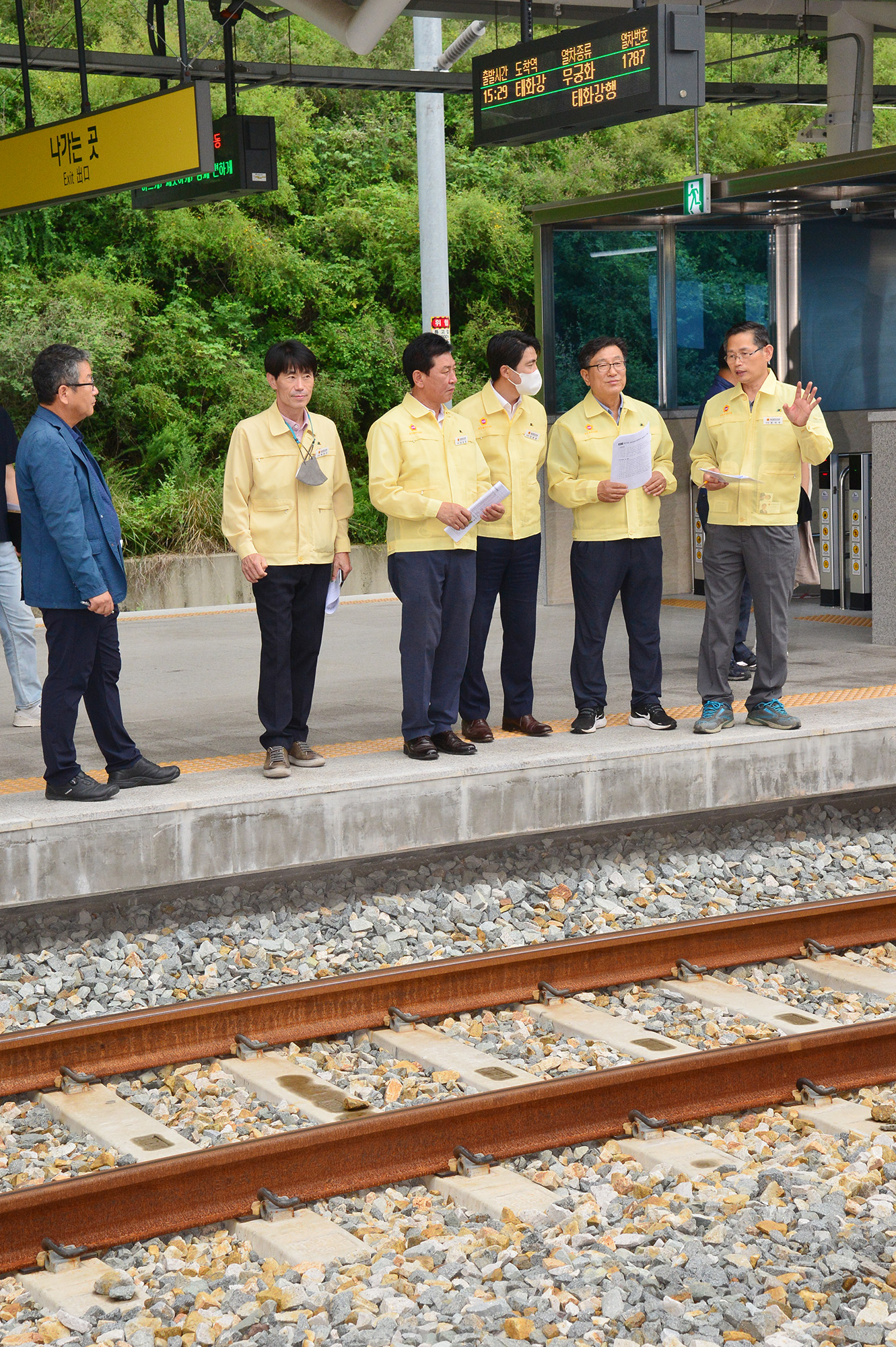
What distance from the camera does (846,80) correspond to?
14.2 metres

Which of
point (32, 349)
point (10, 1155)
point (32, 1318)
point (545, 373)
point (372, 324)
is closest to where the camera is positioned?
point (32, 1318)

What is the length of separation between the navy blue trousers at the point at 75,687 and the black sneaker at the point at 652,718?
2.41m

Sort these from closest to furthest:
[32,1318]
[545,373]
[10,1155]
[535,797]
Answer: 1. [32,1318]
2. [10,1155]
3. [535,797]
4. [545,373]

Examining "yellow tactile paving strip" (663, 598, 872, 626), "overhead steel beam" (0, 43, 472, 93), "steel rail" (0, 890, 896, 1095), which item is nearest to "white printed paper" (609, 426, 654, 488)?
"steel rail" (0, 890, 896, 1095)

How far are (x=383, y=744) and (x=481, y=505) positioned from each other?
4.31ft

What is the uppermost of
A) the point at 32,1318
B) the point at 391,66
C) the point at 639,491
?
the point at 391,66

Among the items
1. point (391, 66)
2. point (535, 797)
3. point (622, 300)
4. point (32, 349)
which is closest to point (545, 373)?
point (622, 300)

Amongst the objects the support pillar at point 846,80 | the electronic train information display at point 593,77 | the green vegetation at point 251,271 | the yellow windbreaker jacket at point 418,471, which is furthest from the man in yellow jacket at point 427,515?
the green vegetation at point 251,271

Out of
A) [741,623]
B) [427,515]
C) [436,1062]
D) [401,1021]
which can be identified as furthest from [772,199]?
[436,1062]

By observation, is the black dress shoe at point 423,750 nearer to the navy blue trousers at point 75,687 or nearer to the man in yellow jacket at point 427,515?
the man in yellow jacket at point 427,515

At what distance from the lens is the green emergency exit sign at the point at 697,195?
11195 mm

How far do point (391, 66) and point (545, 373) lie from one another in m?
17.2

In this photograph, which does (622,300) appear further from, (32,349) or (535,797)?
(32,349)

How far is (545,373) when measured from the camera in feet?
40.8
